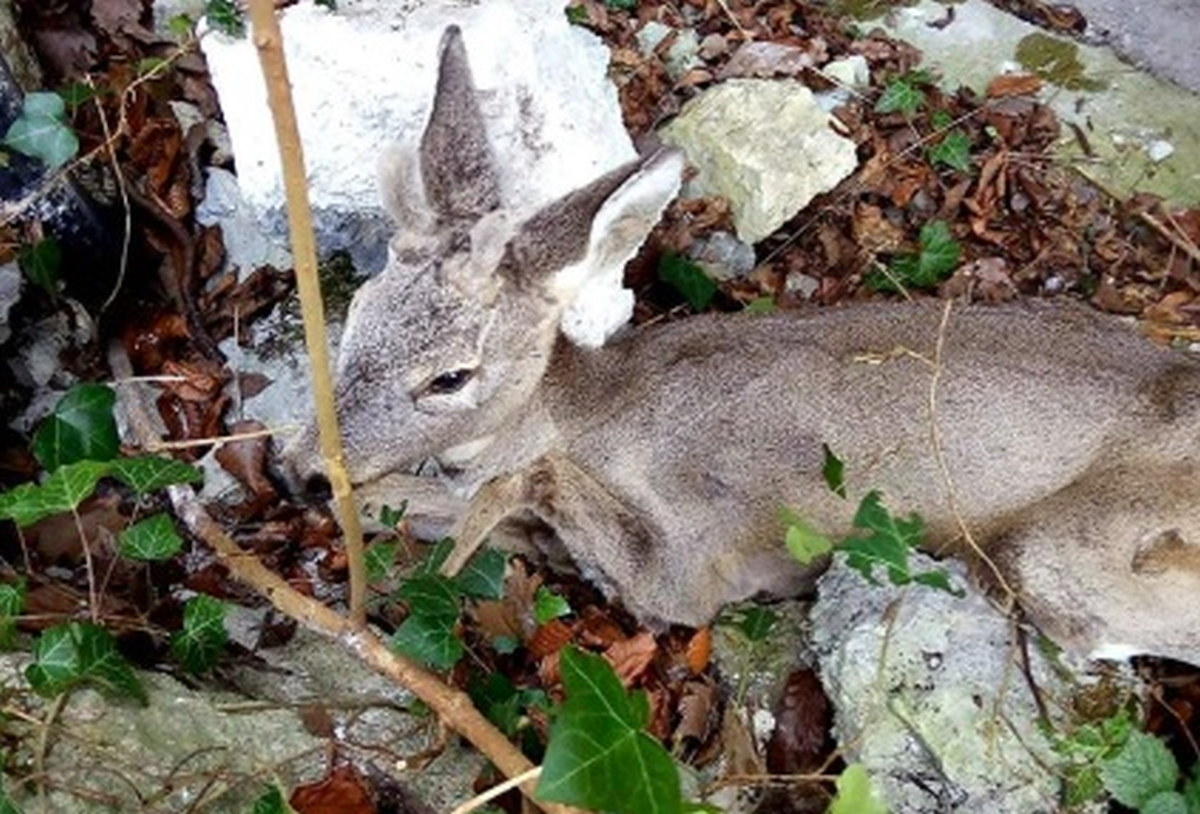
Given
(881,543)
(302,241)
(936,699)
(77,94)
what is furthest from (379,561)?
(77,94)

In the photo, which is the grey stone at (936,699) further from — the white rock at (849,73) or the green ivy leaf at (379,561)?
the white rock at (849,73)

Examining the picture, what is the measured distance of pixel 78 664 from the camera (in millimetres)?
3574

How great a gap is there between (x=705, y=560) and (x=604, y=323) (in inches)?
33.3

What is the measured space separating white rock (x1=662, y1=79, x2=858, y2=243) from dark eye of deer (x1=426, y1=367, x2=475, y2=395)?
1758 mm

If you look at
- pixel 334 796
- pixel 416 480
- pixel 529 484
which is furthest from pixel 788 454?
pixel 334 796

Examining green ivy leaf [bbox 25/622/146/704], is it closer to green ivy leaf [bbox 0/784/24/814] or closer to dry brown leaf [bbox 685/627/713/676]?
green ivy leaf [bbox 0/784/24/814]

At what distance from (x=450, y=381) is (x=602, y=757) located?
4.97 feet

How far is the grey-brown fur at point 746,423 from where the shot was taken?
4.05 meters

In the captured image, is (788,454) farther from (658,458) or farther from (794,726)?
(794,726)

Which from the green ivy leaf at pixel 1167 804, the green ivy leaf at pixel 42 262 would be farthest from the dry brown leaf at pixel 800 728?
the green ivy leaf at pixel 42 262

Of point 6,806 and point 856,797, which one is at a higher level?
point 6,806

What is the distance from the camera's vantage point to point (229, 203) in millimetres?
5562

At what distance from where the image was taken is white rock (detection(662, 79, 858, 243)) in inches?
219

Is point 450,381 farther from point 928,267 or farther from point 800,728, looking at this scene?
point 928,267
